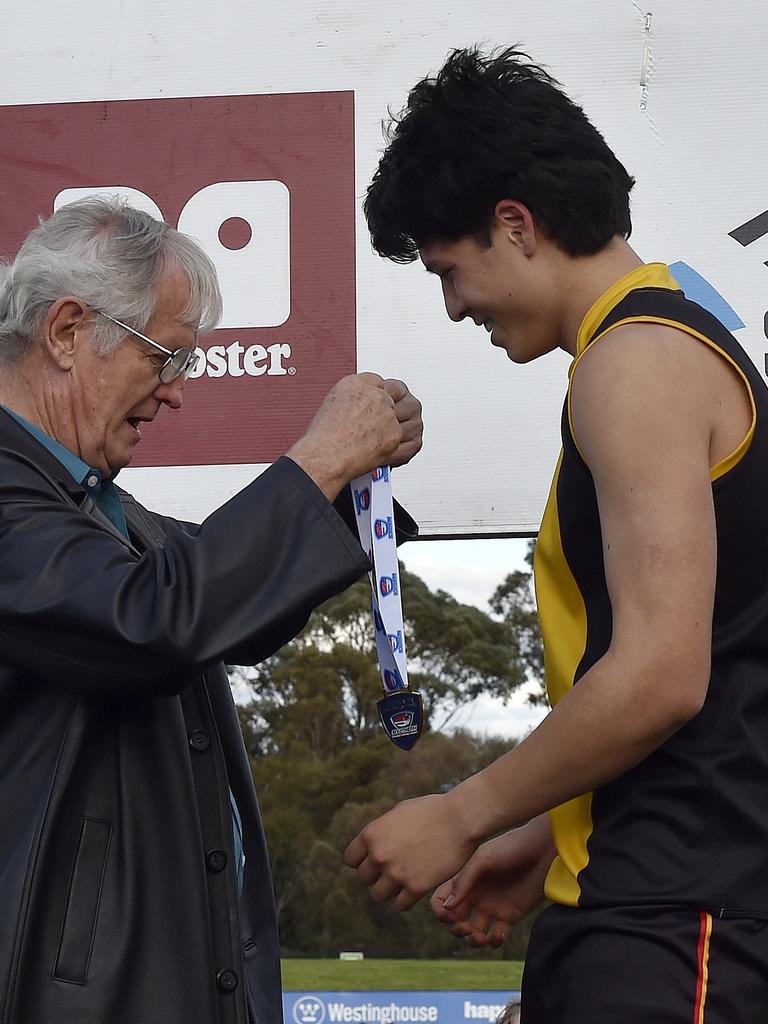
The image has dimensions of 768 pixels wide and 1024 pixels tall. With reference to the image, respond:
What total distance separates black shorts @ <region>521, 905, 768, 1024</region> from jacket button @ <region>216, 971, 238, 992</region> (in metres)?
0.51

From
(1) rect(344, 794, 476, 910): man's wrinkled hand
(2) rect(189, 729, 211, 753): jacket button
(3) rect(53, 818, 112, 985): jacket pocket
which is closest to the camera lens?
(1) rect(344, 794, 476, 910): man's wrinkled hand

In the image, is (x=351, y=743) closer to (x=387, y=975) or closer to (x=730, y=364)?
(x=387, y=975)

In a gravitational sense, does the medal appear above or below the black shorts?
above

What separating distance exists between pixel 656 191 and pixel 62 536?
6.20ft

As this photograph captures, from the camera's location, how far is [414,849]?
4.96 ft

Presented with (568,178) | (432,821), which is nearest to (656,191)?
(568,178)

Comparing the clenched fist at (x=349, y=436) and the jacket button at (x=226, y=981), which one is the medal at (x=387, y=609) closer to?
the clenched fist at (x=349, y=436)

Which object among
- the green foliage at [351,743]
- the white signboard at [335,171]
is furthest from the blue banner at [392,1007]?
the green foliage at [351,743]

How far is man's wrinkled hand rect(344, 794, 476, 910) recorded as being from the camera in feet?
4.94

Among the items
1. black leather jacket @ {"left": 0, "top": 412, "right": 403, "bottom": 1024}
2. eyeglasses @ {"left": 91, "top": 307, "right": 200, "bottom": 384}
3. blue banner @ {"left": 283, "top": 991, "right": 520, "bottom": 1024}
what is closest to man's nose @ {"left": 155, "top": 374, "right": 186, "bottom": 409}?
eyeglasses @ {"left": 91, "top": 307, "right": 200, "bottom": 384}

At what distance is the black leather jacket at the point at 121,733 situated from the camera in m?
1.59

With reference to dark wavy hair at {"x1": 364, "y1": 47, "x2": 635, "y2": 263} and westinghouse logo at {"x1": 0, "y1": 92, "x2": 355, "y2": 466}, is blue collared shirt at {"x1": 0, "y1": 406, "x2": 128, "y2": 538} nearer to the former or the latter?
dark wavy hair at {"x1": 364, "y1": 47, "x2": 635, "y2": 263}

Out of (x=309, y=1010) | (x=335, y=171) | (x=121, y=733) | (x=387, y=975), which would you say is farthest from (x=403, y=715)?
(x=387, y=975)

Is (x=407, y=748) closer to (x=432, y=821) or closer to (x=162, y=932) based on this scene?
(x=432, y=821)
